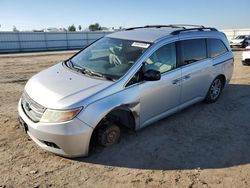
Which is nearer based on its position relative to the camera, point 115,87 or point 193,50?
point 115,87

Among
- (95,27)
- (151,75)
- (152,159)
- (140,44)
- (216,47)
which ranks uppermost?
(140,44)

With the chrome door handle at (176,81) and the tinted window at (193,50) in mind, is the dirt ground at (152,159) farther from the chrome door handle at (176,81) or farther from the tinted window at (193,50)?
the tinted window at (193,50)

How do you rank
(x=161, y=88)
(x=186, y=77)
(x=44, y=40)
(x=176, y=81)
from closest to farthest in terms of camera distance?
(x=161, y=88)
(x=176, y=81)
(x=186, y=77)
(x=44, y=40)

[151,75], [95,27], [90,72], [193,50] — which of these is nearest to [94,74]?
[90,72]

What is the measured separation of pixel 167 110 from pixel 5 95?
470 cm

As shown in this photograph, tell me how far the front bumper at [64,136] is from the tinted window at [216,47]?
3800mm

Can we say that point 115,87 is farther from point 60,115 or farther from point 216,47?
point 216,47

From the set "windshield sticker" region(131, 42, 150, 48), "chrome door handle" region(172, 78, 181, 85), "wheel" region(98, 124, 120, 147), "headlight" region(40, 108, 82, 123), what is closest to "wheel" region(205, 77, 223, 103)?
"chrome door handle" region(172, 78, 181, 85)

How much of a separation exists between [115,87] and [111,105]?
0.96ft

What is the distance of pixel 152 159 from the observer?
3.98 metres

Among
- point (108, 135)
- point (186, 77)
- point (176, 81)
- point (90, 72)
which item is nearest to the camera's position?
point (108, 135)

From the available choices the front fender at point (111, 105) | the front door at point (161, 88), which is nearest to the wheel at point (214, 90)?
the front door at point (161, 88)

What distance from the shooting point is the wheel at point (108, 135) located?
4008 mm

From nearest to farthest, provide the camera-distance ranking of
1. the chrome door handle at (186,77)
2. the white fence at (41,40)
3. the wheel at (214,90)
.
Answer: the chrome door handle at (186,77) → the wheel at (214,90) → the white fence at (41,40)
